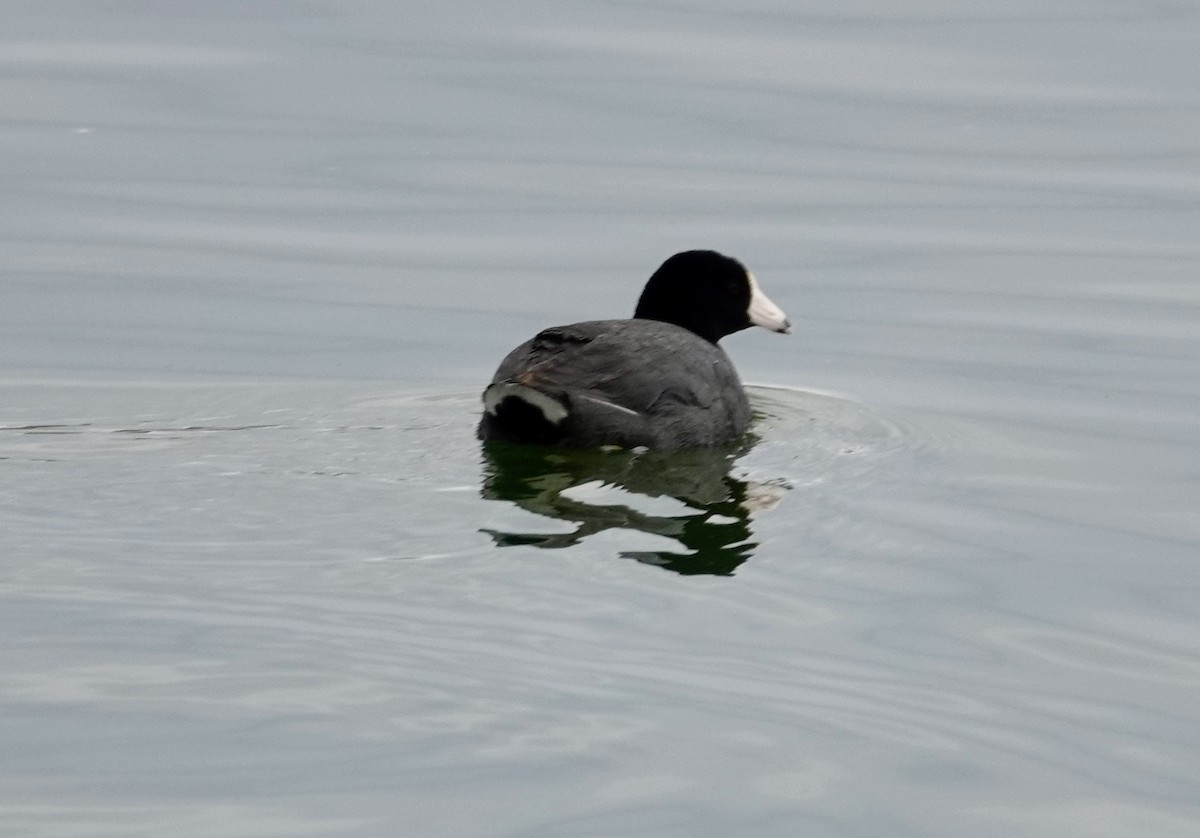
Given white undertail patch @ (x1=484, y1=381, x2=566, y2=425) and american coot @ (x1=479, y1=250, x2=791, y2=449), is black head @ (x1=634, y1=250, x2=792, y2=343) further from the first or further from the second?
white undertail patch @ (x1=484, y1=381, x2=566, y2=425)

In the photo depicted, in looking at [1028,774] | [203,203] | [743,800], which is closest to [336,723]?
[743,800]

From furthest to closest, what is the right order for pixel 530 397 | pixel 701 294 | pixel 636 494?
Result: pixel 701 294 < pixel 530 397 < pixel 636 494

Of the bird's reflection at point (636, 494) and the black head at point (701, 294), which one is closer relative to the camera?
the bird's reflection at point (636, 494)

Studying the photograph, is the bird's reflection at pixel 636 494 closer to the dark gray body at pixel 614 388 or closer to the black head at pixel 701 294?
the dark gray body at pixel 614 388

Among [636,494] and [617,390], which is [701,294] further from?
[636,494]

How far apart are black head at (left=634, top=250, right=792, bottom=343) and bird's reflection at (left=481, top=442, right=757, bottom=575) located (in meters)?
1.09

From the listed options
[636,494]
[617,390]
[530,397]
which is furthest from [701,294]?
[636,494]

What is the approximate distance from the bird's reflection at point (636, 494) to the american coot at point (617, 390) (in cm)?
8

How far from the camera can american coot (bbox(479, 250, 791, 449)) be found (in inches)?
336

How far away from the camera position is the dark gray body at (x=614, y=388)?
8.55m

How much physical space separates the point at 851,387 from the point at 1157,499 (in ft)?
6.75

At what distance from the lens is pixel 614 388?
8648 millimetres

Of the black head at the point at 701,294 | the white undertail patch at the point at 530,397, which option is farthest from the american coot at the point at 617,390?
the black head at the point at 701,294

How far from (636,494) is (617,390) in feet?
1.97
